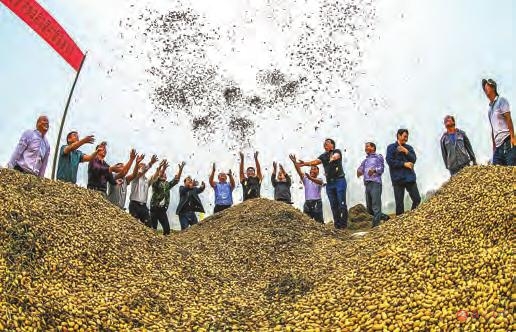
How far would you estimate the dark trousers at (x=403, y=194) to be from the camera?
41.8 feet

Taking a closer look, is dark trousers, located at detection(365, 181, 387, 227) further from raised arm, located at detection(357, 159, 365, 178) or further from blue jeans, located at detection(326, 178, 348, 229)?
blue jeans, located at detection(326, 178, 348, 229)

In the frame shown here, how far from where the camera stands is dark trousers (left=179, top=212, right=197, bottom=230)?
16844 mm

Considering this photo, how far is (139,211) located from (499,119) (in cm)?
914

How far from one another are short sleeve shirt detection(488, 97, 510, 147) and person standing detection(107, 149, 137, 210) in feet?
26.8

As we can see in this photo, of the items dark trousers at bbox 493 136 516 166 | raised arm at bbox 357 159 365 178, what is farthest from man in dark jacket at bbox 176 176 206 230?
dark trousers at bbox 493 136 516 166

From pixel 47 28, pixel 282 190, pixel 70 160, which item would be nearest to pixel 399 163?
pixel 282 190

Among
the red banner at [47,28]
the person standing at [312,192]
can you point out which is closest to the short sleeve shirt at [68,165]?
the red banner at [47,28]

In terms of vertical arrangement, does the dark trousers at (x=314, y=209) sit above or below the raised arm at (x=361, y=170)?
below

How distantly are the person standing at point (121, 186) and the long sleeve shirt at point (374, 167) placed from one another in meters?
5.68

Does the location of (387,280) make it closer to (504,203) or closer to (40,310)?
(504,203)

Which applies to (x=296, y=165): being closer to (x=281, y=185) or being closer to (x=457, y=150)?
(x=281, y=185)

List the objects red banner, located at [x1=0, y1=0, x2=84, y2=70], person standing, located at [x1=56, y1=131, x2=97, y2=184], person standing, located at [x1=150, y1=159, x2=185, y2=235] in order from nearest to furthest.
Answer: person standing, located at [x1=56, y1=131, x2=97, y2=184] < red banner, located at [x1=0, y1=0, x2=84, y2=70] < person standing, located at [x1=150, y1=159, x2=185, y2=235]

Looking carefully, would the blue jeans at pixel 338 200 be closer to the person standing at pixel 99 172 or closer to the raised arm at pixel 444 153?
the raised arm at pixel 444 153

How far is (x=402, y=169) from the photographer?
1262cm
